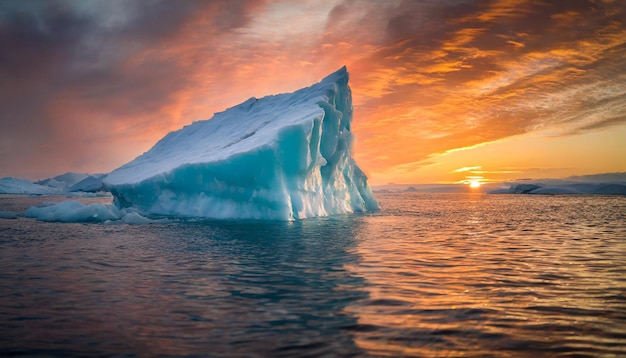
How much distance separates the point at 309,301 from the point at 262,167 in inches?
571

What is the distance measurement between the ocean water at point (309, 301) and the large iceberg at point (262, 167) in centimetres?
862

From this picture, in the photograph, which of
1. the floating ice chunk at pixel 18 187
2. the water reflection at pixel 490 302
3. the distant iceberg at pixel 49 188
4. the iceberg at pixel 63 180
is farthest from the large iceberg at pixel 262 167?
the iceberg at pixel 63 180

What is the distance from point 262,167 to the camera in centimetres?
2025

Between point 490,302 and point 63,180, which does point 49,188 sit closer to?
point 63,180

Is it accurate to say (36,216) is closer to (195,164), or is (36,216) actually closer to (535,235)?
(195,164)

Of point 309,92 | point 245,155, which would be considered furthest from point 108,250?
point 309,92

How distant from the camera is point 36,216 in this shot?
23.2 meters

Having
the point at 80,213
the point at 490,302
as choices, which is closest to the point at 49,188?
the point at 80,213

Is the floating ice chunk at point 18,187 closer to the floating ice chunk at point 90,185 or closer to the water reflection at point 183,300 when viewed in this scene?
the floating ice chunk at point 90,185

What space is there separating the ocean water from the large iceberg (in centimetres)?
862

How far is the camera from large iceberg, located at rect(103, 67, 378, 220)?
20438mm

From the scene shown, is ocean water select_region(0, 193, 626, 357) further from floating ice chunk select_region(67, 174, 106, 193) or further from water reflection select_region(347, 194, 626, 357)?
floating ice chunk select_region(67, 174, 106, 193)

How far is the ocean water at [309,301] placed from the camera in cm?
435

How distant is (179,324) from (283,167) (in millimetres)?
16491
